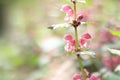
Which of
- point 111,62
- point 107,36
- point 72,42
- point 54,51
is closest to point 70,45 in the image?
point 72,42

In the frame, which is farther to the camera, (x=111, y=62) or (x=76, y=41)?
(x=111, y=62)

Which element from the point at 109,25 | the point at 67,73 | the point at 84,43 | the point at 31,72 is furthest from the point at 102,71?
the point at 31,72

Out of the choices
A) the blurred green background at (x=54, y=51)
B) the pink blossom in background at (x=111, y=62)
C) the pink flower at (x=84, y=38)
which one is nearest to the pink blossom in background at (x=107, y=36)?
the blurred green background at (x=54, y=51)

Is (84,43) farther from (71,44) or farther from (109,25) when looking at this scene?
(109,25)

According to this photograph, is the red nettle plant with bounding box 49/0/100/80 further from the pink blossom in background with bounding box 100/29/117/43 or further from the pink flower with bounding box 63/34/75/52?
the pink blossom in background with bounding box 100/29/117/43

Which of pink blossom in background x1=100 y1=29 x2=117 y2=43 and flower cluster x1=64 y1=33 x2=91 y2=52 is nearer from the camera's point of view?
flower cluster x1=64 y1=33 x2=91 y2=52

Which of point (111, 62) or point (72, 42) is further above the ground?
point (72, 42)

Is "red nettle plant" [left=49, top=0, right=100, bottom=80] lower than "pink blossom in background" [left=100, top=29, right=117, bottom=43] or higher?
higher

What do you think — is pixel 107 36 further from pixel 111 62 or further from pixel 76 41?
pixel 76 41

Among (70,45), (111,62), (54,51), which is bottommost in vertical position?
(54,51)

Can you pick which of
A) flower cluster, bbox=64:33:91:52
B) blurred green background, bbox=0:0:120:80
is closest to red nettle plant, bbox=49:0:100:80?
flower cluster, bbox=64:33:91:52

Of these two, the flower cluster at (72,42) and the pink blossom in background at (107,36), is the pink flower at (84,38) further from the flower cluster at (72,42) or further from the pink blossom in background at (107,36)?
the pink blossom in background at (107,36)
